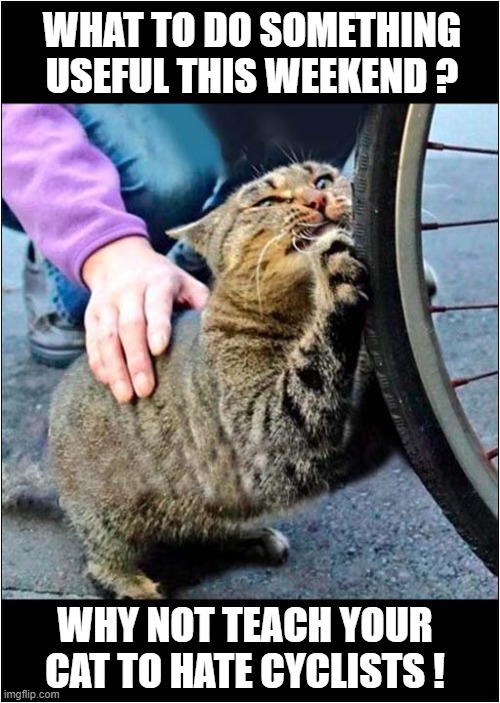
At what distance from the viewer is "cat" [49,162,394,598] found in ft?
4.79

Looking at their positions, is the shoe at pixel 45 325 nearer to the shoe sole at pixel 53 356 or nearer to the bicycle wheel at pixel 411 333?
the shoe sole at pixel 53 356

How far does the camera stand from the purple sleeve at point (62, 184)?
1684 mm

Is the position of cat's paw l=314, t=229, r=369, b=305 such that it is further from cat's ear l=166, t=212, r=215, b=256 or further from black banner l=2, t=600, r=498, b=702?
black banner l=2, t=600, r=498, b=702

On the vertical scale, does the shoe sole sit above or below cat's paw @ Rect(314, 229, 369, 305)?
below

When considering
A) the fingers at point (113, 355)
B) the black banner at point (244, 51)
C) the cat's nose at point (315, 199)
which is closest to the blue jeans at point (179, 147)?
the black banner at point (244, 51)

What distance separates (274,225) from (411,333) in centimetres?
31

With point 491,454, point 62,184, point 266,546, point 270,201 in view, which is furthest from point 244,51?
point 266,546

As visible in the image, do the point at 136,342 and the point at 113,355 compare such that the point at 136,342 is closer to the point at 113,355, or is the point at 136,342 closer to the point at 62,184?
the point at 113,355

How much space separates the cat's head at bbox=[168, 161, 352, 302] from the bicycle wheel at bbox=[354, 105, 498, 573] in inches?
6.1

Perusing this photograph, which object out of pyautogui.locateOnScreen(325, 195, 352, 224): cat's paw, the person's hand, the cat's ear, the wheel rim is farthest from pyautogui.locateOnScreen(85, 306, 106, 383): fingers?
the wheel rim

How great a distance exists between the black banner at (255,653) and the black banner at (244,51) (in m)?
0.75

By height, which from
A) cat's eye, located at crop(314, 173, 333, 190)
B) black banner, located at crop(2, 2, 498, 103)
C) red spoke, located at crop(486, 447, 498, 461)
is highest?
black banner, located at crop(2, 2, 498, 103)

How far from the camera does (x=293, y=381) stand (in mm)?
1477

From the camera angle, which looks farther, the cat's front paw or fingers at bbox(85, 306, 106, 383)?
fingers at bbox(85, 306, 106, 383)
